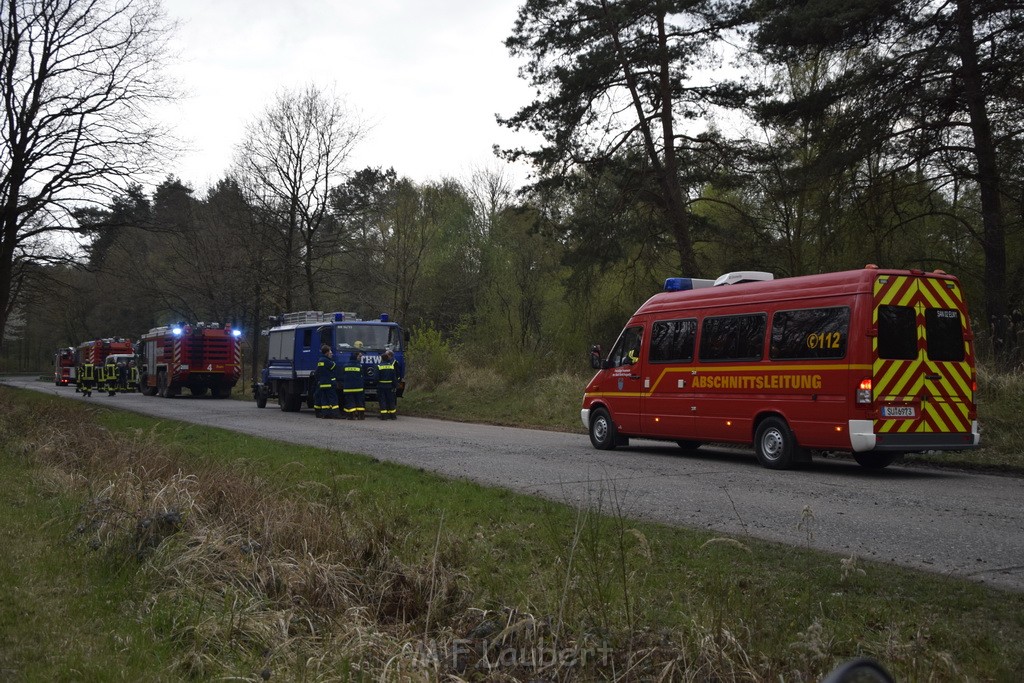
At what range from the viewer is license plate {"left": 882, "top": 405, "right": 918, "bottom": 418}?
1212cm

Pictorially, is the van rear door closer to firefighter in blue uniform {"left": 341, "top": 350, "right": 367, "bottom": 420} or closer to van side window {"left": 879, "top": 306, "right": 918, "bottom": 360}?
van side window {"left": 879, "top": 306, "right": 918, "bottom": 360}

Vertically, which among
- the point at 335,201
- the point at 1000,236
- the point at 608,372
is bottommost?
the point at 608,372

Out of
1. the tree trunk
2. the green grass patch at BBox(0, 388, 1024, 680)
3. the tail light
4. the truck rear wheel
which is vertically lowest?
the green grass patch at BBox(0, 388, 1024, 680)

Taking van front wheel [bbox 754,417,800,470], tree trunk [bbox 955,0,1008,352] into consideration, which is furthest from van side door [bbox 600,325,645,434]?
A: tree trunk [bbox 955,0,1008,352]

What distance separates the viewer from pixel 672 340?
50.5ft

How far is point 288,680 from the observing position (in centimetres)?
429

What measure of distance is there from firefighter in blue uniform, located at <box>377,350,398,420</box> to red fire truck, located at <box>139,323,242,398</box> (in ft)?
61.9

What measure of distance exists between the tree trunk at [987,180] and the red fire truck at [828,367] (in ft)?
18.8

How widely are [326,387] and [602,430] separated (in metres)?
11.1

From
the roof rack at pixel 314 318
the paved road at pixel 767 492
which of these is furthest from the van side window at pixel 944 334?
the roof rack at pixel 314 318

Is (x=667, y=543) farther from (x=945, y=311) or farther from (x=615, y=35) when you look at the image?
(x=615, y=35)

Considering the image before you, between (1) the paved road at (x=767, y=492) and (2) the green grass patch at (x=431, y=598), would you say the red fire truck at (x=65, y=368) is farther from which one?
(2) the green grass patch at (x=431, y=598)

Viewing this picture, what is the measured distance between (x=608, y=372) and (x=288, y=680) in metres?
12.7

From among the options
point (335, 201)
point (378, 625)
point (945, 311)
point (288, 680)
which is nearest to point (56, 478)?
point (378, 625)
